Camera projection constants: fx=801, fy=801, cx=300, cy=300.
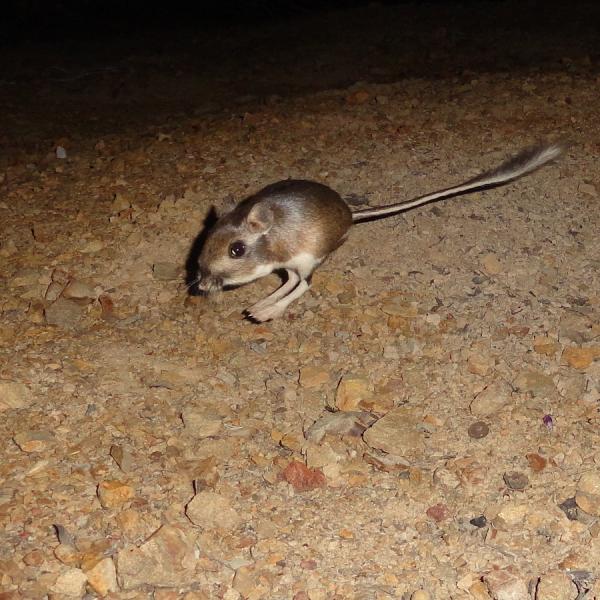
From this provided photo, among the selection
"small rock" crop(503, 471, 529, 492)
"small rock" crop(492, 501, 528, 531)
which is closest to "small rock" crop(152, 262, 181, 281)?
"small rock" crop(503, 471, 529, 492)

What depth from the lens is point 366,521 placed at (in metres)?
3.31

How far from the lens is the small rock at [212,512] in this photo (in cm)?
329

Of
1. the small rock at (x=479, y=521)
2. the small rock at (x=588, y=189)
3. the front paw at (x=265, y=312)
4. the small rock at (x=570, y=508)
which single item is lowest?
the small rock at (x=479, y=521)

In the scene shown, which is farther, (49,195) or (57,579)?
(49,195)

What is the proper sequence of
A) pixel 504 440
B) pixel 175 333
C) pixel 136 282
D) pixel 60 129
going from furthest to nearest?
1. pixel 60 129
2. pixel 136 282
3. pixel 175 333
4. pixel 504 440

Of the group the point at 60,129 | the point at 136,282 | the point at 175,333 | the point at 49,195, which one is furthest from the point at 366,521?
the point at 60,129

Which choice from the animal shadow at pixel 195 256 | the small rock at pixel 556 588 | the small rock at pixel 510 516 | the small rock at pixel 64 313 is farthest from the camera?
the animal shadow at pixel 195 256

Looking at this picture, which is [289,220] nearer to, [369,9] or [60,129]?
[60,129]

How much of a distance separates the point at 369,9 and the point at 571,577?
10.1 metres

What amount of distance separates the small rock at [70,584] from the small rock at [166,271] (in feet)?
7.02

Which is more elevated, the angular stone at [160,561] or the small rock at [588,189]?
the small rock at [588,189]

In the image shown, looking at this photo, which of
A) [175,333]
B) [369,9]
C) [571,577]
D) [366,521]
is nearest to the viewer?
[571,577]

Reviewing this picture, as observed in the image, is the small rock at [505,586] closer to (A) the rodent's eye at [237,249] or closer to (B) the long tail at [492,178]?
(A) the rodent's eye at [237,249]

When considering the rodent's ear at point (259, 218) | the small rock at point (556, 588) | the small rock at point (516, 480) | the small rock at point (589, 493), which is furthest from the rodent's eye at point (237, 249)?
the small rock at point (556, 588)
